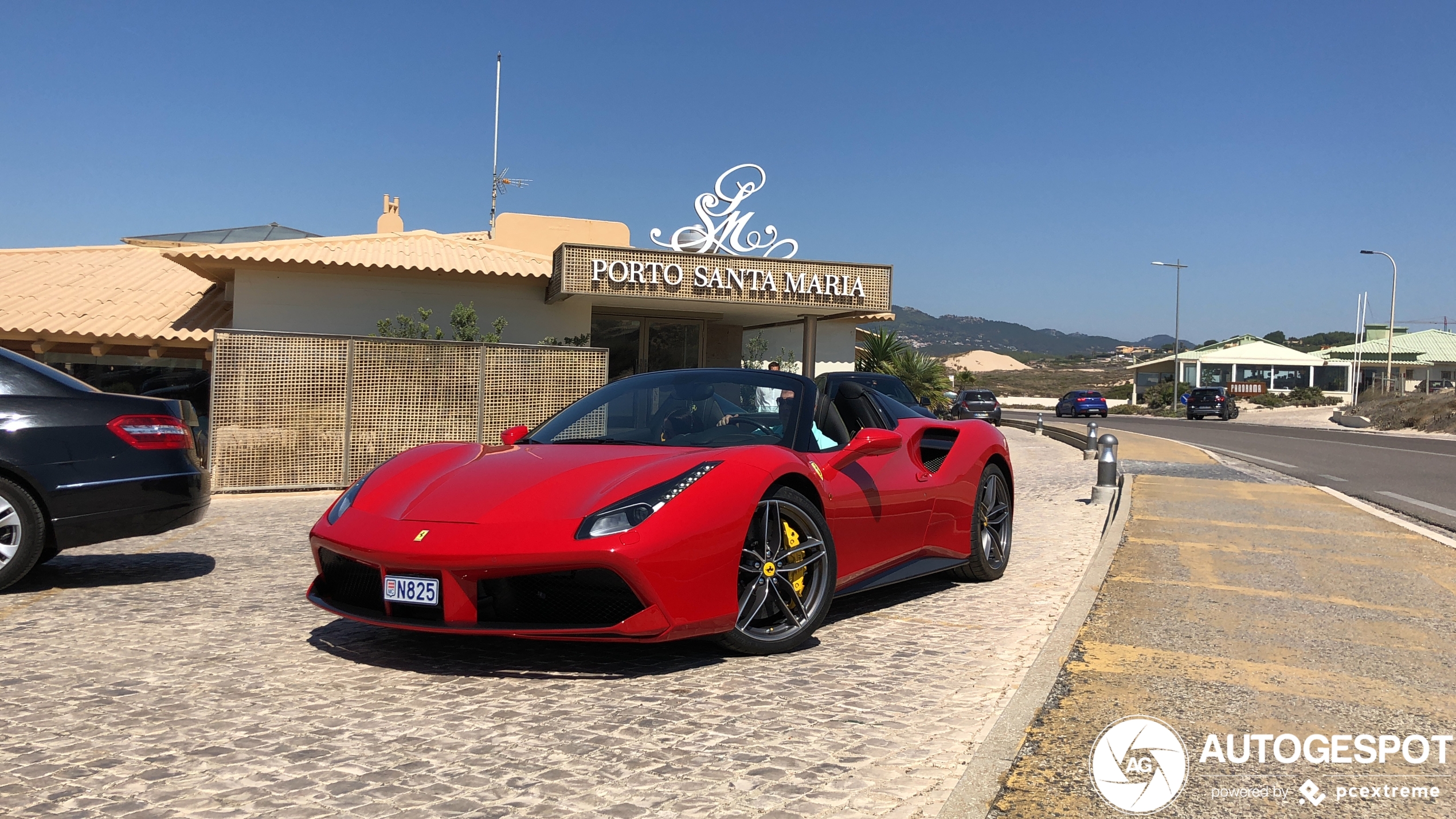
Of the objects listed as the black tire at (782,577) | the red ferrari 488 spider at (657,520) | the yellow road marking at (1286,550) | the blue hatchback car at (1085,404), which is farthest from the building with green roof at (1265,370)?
the black tire at (782,577)

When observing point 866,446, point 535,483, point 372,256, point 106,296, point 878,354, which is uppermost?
point 372,256

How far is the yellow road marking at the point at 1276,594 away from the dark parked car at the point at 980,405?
803 inches

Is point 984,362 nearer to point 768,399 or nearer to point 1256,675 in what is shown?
point 768,399

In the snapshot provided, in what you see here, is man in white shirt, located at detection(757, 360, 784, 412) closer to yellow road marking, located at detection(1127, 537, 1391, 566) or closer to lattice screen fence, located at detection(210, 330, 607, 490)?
yellow road marking, located at detection(1127, 537, 1391, 566)

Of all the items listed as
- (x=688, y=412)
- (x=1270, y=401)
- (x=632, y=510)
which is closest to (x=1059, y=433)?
(x=688, y=412)

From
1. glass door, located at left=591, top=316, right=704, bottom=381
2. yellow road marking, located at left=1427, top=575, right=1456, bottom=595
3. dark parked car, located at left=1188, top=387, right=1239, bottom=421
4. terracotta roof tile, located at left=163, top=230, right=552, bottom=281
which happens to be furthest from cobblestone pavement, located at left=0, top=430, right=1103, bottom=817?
dark parked car, located at left=1188, top=387, right=1239, bottom=421

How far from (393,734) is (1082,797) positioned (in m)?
2.14

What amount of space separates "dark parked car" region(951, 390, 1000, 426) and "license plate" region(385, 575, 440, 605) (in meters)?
23.6

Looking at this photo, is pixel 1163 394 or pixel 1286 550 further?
pixel 1163 394

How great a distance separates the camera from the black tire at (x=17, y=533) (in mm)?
5391

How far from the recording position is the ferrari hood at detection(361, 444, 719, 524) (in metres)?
3.97

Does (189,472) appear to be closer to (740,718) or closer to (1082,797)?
(740,718)

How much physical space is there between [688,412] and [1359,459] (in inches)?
760

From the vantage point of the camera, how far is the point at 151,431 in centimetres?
582
